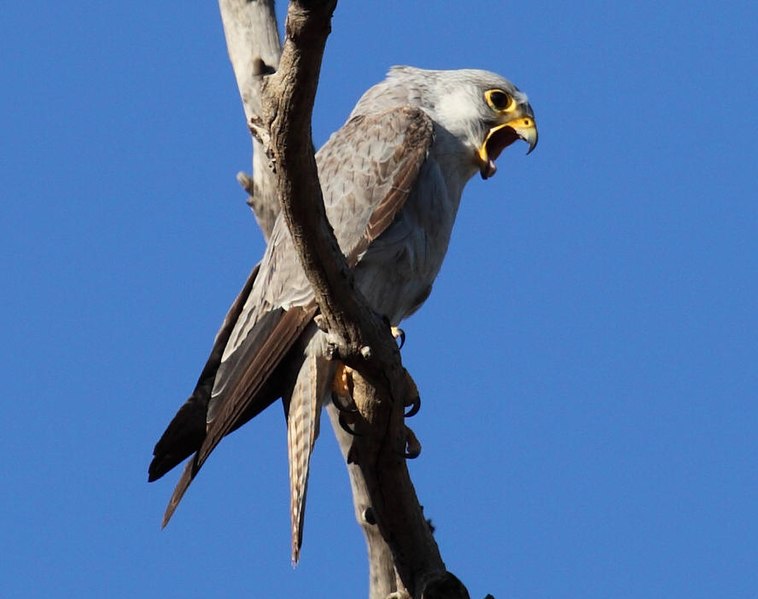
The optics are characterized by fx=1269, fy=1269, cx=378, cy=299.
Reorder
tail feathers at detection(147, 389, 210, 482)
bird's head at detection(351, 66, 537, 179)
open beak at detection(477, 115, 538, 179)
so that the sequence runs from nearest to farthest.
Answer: tail feathers at detection(147, 389, 210, 482) → bird's head at detection(351, 66, 537, 179) → open beak at detection(477, 115, 538, 179)

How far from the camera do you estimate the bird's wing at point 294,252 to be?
495 centimetres

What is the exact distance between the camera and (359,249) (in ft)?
17.0

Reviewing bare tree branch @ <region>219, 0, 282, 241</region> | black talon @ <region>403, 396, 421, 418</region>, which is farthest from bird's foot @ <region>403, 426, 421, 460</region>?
bare tree branch @ <region>219, 0, 282, 241</region>

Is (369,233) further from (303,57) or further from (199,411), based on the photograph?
(303,57)

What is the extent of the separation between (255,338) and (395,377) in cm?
98

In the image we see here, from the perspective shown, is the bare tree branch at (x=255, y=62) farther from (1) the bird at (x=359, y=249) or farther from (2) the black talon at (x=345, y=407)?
(2) the black talon at (x=345, y=407)

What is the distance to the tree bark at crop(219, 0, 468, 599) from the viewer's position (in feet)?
11.5

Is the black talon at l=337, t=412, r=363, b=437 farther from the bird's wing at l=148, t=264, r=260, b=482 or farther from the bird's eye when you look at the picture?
the bird's eye

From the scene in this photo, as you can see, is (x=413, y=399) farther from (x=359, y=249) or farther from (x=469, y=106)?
(x=469, y=106)

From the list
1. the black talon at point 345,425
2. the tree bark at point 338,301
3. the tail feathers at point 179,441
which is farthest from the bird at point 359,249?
the tree bark at point 338,301

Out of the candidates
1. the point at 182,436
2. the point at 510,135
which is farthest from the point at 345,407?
the point at 510,135

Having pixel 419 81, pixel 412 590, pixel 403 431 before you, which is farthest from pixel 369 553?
pixel 419 81

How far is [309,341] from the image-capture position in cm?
511

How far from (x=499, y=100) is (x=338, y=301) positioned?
88.7 inches
